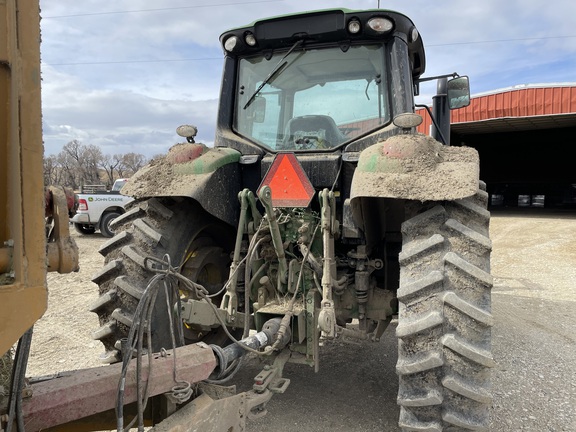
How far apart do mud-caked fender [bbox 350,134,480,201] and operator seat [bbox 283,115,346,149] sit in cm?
67

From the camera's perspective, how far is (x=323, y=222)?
2.82 m

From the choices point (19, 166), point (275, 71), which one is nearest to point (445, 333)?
point (19, 166)

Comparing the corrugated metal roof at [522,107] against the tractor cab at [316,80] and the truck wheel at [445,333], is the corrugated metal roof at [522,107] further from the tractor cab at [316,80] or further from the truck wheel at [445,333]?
the truck wheel at [445,333]

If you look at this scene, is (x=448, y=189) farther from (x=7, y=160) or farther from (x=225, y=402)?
(x=7, y=160)

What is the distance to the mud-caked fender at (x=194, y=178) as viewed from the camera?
3.00 metres

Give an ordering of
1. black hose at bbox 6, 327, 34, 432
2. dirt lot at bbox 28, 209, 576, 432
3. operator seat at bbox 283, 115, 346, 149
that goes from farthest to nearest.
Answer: operator seat at bbox 283, 115, 346, 149 < dirt lot at bbox 28, 209, 576, 432 < black hose at bbox 6, 327, 34, 432

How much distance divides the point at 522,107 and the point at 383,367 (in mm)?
15511

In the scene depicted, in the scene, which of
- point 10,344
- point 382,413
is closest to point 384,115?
point 382,413

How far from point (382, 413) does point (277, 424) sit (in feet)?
2.27

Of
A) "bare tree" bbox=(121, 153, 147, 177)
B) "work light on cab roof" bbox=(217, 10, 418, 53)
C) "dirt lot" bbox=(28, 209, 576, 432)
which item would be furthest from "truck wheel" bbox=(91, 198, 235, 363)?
"bare tree" bbox=(121, 153, 147, 177)

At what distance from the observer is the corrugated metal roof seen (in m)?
15.8

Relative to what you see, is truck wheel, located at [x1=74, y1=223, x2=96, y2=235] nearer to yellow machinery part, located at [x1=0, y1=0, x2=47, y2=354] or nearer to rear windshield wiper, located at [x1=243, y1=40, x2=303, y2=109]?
rear windshield wiper, located at [x1=243, y1=40, x2=303, y2=109]

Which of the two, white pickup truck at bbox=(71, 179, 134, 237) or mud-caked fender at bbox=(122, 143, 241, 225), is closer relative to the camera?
mud-caked fender at bbox=(122, 143, 241, 225)

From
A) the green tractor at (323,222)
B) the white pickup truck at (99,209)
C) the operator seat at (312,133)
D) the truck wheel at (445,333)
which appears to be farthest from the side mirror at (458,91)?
the white pickup truck at (99,209)
